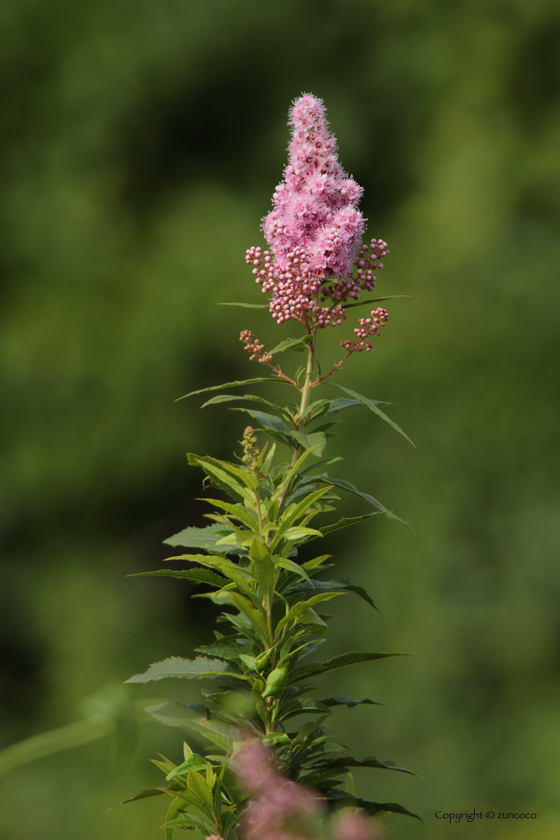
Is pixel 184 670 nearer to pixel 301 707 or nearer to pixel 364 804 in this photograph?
pixel 301 707

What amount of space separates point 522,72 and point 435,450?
1669 mm

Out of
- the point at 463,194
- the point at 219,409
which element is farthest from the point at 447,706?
the point at 463,194

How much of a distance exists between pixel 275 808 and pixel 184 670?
244 millimetres

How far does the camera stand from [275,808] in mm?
760

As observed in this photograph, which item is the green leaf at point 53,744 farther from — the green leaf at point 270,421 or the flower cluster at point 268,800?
the green leaf at point 270,421

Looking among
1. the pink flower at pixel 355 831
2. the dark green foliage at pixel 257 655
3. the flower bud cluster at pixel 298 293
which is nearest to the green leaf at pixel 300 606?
the dark green foliage at pixel 257 655

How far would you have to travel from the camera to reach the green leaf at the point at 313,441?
3.10 feet

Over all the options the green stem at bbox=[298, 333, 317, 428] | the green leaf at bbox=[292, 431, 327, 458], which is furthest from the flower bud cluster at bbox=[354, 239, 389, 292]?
the green leaf at bbox=[292, 431, 327, 458]

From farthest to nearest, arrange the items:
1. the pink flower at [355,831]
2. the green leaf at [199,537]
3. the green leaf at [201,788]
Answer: the green leaf at [199,537] < the green leaf at [201,788] < the pink flower at [355,831]

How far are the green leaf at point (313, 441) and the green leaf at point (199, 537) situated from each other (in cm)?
16

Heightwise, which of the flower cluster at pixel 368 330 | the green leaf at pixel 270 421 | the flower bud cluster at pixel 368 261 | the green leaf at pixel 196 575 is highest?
the flower bud cluster at pixel 368 261

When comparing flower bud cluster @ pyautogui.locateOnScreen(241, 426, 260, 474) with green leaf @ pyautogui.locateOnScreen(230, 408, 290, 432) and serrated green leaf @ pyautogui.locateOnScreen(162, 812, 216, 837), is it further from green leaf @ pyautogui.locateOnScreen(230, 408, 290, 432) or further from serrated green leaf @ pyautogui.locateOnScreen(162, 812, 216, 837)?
serrated green leaf @ pyautogui.locateOnScreen(162, 812, 216, 837)

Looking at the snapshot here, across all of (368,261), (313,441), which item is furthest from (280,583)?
(368,261)

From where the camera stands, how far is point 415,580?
2906mm
